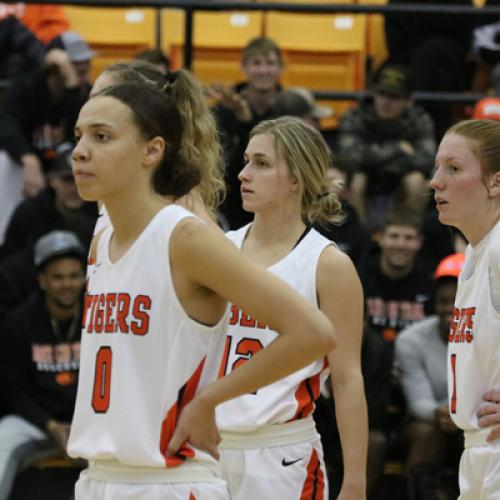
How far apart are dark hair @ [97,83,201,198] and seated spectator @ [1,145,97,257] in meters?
4.50

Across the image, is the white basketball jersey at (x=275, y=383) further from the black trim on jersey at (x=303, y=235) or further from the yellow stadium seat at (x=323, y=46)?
the yellow stadium seat at (x=323, y=46)

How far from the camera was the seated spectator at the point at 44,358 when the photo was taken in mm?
6582

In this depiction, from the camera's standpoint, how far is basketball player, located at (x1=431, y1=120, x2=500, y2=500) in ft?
13.9

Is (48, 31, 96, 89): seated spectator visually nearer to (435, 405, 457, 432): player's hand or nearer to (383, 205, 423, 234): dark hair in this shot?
(383, 205, 423, 234): dark hair

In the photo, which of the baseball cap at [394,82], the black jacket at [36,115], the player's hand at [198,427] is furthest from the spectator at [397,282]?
the player's hand at [198,427]

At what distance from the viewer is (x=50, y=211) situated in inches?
316

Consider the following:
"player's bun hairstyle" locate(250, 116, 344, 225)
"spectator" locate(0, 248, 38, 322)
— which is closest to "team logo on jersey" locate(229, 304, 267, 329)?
"player's bun hairstyle" locate(250, 116, 344, 225)

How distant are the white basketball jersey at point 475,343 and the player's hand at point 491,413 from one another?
5cm

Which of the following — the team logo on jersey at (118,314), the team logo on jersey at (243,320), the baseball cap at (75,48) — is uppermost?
the baseball cap at (75,48)

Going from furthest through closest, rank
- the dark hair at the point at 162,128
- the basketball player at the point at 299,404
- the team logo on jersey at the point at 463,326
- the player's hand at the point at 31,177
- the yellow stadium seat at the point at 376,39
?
the yellow stadium seat at the point at 376,39 → the player's hand at the point at 31,177 → the basketball player at the point at 299,404 → the team logo on jersey at the point at 463,326 → the dark hair at the point at 162,128

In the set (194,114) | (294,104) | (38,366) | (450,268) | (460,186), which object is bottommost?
(38,366)

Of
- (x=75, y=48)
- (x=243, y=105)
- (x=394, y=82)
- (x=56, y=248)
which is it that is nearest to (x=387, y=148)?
(x=394, y=82)

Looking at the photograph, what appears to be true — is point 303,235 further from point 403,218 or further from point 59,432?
point 403,218

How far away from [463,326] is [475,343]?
10 cm
